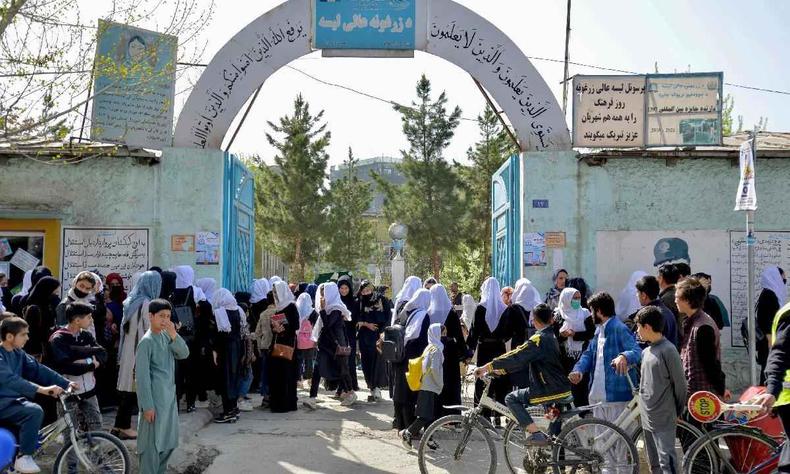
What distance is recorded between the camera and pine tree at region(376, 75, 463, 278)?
33.1 meters

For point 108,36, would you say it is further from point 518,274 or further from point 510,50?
point 518,274

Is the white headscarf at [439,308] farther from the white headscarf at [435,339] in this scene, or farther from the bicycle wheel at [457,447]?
the bicycle wheel at [457,447]

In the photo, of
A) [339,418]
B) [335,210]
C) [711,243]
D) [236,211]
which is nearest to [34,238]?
[236,211]

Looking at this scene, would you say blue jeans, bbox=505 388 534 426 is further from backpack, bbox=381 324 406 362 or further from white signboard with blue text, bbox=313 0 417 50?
white signboard with blue text, bbox=313 0 417 50

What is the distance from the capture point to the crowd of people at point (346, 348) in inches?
214

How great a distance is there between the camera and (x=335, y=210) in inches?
1404

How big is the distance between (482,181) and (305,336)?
77.6ft

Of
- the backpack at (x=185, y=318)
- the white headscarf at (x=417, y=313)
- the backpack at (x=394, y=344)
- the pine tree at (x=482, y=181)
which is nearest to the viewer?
the white headscarf at (x=417, y=313)

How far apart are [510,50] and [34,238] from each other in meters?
6.96

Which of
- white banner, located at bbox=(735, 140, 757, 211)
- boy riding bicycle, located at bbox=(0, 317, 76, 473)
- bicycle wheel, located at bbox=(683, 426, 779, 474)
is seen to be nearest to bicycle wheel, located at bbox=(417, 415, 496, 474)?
bicycle wheel, located at bbox=(683, 426, 779, 474)

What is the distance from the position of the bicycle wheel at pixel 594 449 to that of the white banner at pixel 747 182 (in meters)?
2.97

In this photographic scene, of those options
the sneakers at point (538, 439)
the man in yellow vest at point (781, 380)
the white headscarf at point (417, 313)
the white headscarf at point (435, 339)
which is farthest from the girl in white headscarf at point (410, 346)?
the man in yellow vest at point (781, 380)

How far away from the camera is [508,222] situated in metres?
11.4

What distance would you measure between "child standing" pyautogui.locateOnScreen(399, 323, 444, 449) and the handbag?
8.31 feet
